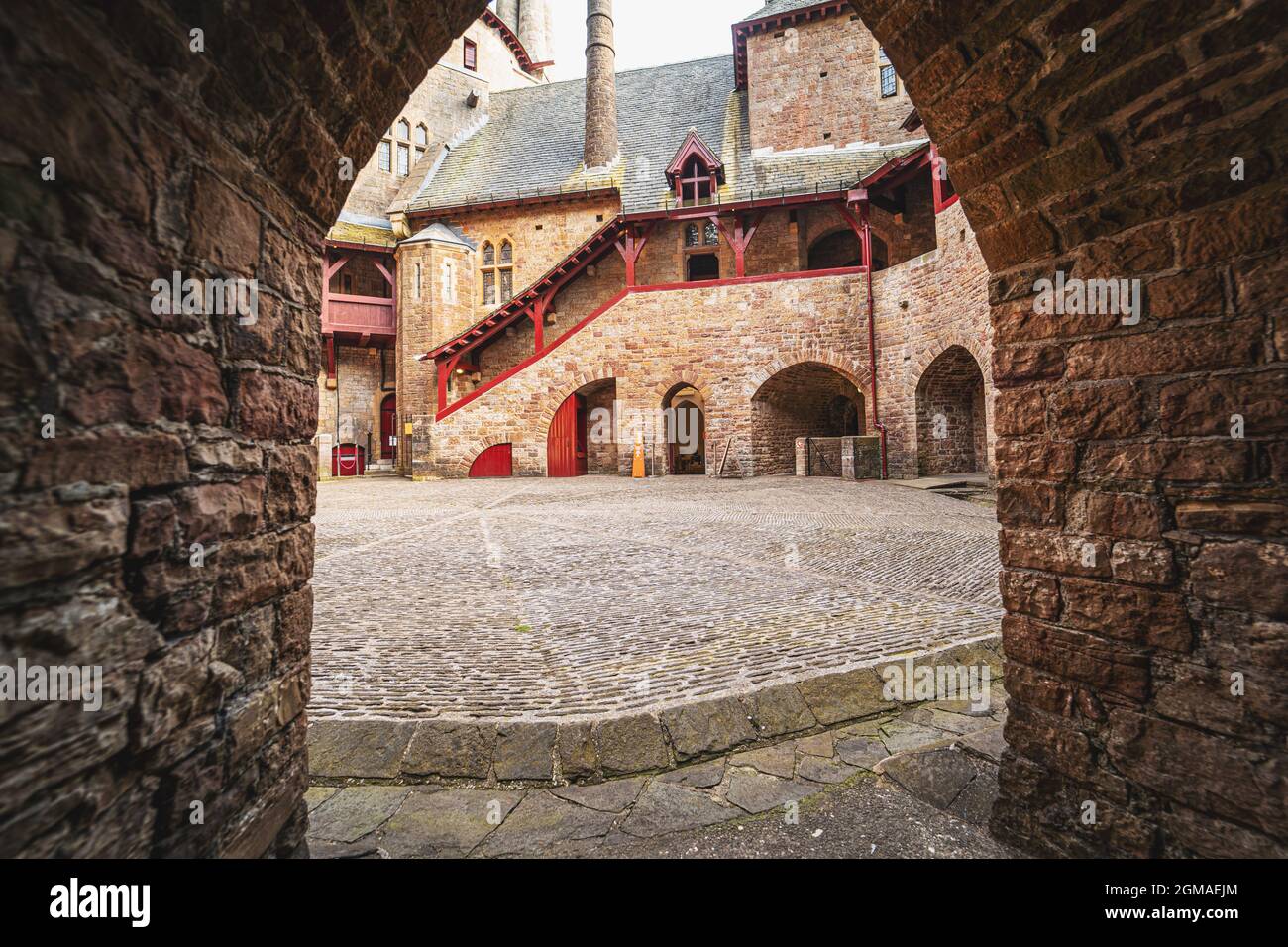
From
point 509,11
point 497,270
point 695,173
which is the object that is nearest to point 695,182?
point 695,173

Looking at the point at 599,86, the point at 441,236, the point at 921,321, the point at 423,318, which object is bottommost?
the point at 921,321

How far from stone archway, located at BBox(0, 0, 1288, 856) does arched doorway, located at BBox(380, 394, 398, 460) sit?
22.0 metres

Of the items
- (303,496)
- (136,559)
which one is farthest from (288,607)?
(136,559)

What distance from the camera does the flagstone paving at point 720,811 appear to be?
1.68 meters

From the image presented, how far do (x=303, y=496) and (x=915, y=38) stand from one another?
242 centimetres

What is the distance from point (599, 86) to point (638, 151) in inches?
101

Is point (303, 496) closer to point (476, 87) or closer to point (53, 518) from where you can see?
point (53, 518)

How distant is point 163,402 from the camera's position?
1.18m

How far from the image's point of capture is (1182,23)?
146 cm

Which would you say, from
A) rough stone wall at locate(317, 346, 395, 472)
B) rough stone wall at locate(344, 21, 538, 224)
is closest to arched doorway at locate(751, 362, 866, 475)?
rough stone wall at locate(317, 346, 395, 472)
